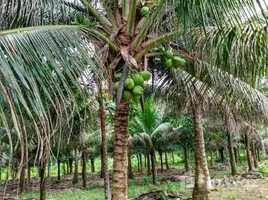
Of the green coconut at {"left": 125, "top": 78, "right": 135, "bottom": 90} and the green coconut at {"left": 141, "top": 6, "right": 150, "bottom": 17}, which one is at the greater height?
the green coconut at {"left": 141, "top": 6, "right": 150, "bottom": 17}

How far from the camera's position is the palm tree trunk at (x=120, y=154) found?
4.16 metres

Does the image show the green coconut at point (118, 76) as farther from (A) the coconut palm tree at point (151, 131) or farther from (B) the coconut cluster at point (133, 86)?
(A) the coconut palm tree at point (151, 131)

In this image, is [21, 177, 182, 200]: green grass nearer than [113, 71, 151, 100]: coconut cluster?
No

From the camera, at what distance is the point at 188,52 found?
4738 mm

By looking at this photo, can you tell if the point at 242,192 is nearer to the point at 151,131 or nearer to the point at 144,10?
the point at 151,131

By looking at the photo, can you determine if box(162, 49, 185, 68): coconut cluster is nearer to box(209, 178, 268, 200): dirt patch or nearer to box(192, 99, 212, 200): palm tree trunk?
box(192, 99, 212, 200): palm tree trunk

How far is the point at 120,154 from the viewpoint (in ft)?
13.9

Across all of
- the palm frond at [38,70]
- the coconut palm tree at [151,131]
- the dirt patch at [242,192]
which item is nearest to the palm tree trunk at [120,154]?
the palm frond at [38,70]

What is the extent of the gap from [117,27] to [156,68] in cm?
238

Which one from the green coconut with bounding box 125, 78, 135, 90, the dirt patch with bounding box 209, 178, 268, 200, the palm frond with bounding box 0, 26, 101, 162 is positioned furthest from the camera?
the dirt patch with bounding box 209, 178, 268, 200

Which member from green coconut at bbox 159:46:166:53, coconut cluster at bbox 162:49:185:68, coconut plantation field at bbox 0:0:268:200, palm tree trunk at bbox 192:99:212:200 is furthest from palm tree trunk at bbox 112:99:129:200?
palm tree trunk at bbox 192:99:212:200

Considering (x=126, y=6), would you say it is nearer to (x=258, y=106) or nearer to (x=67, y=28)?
(x=67, y=28)

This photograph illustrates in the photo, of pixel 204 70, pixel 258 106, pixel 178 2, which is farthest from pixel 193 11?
pixel 258 106

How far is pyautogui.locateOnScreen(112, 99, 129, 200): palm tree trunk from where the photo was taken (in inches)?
164
